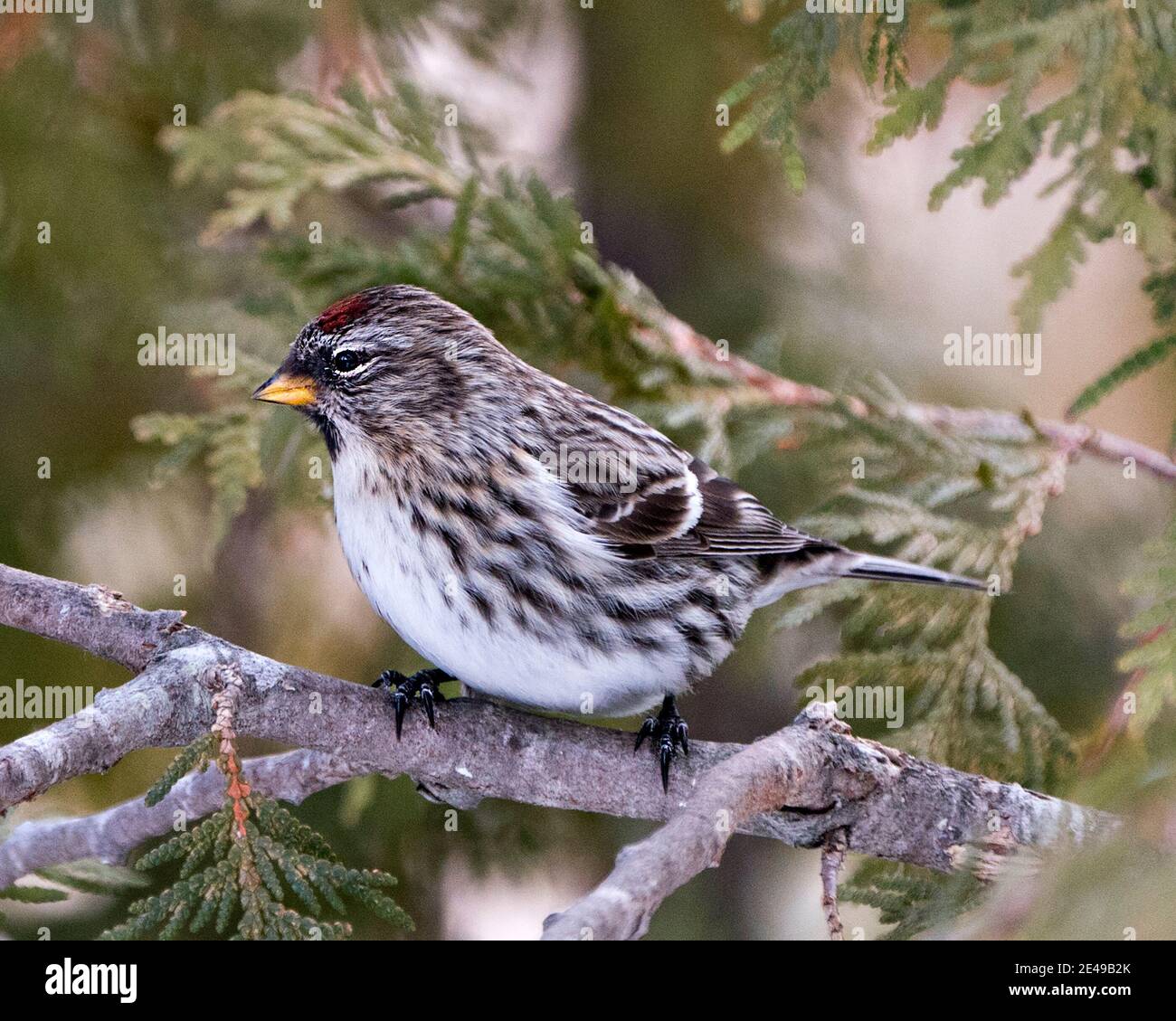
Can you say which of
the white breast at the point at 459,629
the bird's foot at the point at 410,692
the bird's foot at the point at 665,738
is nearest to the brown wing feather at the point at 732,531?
the white breast at the point at 459,629

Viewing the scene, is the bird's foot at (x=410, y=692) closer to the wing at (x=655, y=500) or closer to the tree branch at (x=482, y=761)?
the tree branch at (x=482, y=761)

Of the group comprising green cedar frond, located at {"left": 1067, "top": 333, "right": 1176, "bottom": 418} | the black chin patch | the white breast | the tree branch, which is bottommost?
the tree branch

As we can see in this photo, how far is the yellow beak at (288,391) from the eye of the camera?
2145mm

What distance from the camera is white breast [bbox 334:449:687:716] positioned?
2045mm

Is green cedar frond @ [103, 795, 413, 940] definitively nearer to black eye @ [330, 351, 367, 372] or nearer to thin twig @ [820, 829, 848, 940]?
thin twig @ [820, 829, 848, 940]

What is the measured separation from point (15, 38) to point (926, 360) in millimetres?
2150

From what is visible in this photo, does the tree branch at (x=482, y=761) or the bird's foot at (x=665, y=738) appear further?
the bird's foot at (x=665, y=738)

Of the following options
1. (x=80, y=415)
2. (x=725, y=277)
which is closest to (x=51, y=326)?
(x=80, y=415)

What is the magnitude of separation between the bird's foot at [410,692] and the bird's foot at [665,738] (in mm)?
298

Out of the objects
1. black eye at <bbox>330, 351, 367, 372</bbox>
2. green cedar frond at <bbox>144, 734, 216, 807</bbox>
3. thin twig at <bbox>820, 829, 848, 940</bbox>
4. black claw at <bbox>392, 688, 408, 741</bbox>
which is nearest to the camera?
green cedar frond at <bbox>144, 734, 216, 807</bbox>

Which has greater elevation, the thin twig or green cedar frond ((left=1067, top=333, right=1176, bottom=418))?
green cedar frond ((left=1067, top=333, right=1176, bottom=418))

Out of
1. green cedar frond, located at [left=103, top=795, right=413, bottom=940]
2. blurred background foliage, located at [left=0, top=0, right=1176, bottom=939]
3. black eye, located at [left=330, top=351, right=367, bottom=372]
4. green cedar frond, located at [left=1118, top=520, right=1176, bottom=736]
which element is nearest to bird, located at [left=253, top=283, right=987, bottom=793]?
black eye, located at [left=330, top=351, right=367, bottom=372]

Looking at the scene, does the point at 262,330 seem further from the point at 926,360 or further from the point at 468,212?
the point at 926,360

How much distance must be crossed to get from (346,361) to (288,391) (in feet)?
0.35
